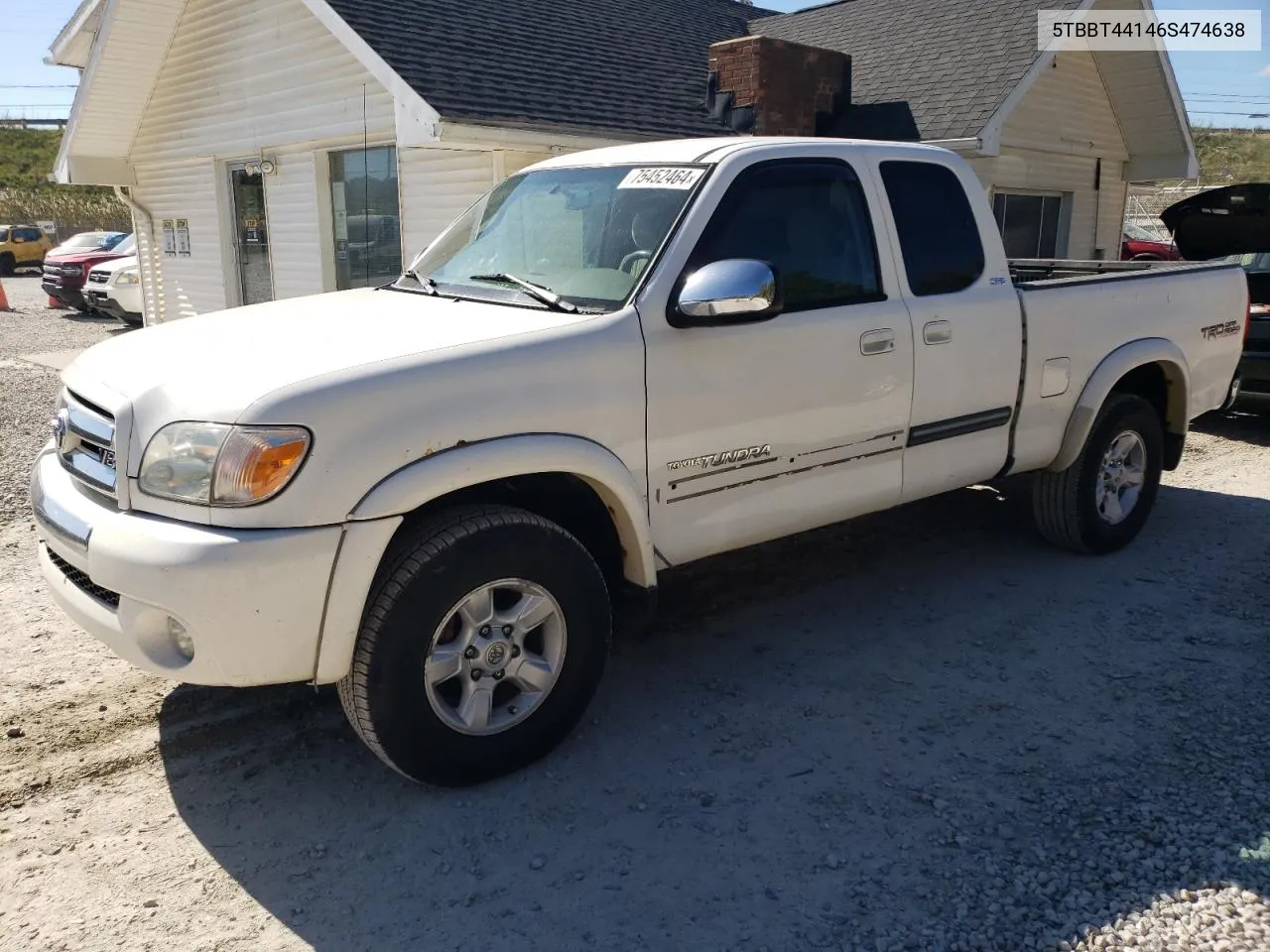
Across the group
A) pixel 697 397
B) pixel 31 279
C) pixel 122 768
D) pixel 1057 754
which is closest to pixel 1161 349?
pixel 1057 754

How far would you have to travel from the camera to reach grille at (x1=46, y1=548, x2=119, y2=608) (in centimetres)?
314

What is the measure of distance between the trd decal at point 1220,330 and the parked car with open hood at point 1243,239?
2.37m

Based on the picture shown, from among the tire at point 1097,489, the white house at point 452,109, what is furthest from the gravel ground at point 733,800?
the white house at point 452,109

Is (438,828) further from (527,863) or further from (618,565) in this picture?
(618,565)

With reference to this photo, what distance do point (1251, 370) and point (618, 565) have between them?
711cm

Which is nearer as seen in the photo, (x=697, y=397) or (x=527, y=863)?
(x=527, y=863)

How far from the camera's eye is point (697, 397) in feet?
12.0

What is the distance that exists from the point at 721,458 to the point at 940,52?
11374 mm

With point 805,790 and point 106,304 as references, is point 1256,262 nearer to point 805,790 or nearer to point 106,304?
point 805,790

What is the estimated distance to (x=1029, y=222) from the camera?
1410cm

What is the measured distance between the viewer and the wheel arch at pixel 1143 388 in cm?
525

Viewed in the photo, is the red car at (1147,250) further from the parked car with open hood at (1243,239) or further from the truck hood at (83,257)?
the truck hood at (83,257)

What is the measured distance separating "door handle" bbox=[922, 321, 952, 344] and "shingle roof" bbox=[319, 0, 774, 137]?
5.61 metres

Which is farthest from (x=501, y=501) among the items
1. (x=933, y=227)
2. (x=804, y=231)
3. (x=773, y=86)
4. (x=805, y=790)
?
(x=773, y=86)
